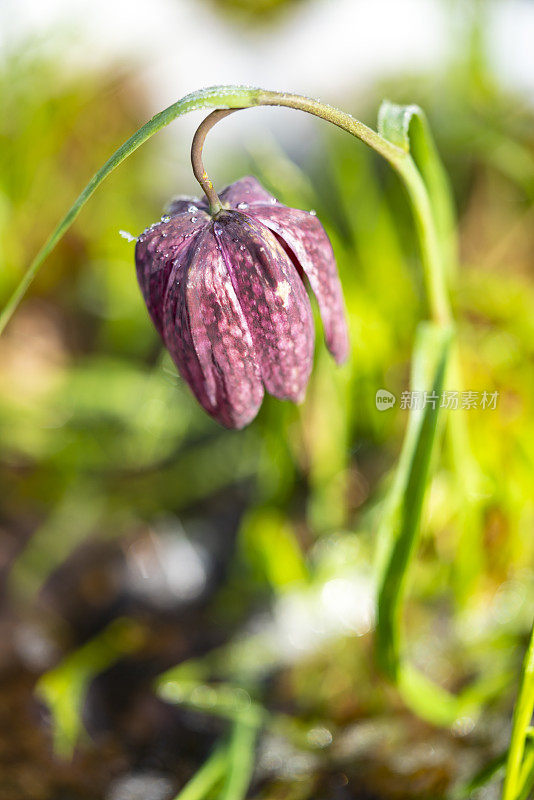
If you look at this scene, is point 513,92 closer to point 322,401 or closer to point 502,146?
point 502,146

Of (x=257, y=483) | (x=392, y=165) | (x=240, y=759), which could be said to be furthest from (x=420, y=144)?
(x=257, y=483)

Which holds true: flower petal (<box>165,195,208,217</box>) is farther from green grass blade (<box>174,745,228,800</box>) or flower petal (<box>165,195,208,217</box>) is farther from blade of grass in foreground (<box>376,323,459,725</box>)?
green grass blade (<box>174,745,228,800</box>)

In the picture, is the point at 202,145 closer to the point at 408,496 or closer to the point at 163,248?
the point at 163,248

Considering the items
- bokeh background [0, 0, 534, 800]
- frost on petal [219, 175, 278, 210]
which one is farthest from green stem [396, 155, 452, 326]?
bokeh background [0, 0, 534, 800]

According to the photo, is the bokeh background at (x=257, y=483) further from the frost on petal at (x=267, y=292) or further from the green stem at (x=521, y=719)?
the frost on petal at (x=267, y=292)

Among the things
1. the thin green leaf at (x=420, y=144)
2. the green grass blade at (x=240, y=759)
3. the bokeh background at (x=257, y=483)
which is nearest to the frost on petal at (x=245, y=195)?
the thin green leaf at (x=420, y=144)

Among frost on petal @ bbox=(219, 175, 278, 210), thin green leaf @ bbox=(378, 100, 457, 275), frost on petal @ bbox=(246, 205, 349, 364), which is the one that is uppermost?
thin green leaf @ bbox=(378, 100, 457, 275)
